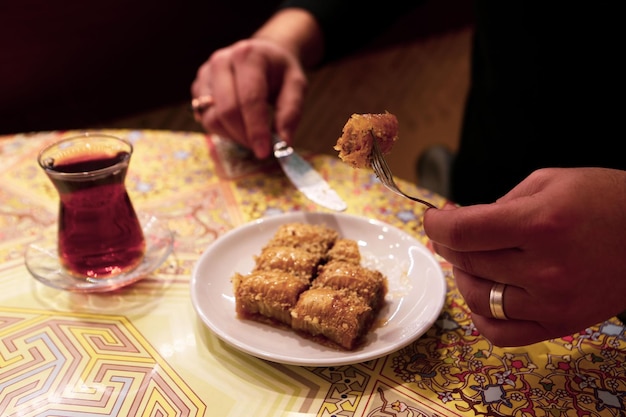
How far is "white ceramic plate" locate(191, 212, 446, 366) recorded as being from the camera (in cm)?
95

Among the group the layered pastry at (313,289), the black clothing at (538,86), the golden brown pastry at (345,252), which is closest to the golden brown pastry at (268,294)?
the layered pastry at (313,289)

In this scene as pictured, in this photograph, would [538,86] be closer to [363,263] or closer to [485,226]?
[363,263]

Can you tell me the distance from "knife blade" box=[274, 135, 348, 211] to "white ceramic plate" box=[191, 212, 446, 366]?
0.08m

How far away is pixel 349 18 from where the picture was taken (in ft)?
6.35

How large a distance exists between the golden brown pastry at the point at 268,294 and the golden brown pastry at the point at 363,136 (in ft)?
0.82

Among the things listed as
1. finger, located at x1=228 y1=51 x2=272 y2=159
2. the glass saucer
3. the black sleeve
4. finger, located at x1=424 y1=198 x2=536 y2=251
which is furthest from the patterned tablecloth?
the black sleeve

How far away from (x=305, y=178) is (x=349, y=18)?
0.73 m

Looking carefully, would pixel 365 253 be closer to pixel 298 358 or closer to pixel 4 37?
pixel 298 358

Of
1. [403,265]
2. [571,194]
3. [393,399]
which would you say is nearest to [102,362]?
[393,399]

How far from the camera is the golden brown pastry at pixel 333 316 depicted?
0.95 metres

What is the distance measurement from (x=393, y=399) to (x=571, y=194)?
1.32 ft

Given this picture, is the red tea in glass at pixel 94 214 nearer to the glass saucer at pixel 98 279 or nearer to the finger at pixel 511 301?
the glass saucer at pixel 98 279

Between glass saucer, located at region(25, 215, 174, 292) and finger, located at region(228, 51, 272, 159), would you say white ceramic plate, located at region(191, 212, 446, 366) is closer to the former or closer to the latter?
glass saucer, located at region(25, 215, 174, 292)

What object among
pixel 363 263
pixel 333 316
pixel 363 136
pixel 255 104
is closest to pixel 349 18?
pixel 255 104
